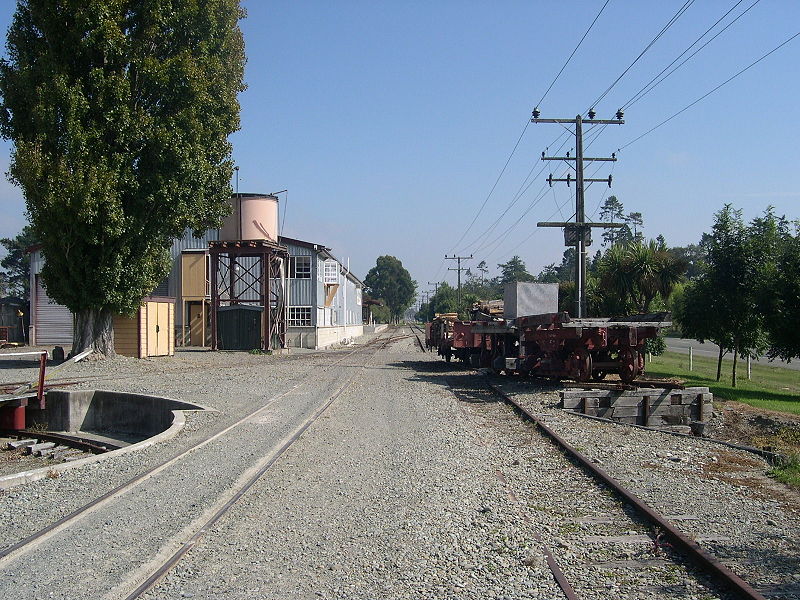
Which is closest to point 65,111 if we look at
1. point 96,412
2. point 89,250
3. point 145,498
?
point 89,250

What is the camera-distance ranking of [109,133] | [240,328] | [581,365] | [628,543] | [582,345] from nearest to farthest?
[628,543]
[581,365]
[582,345]
[109,133]
[240,328]

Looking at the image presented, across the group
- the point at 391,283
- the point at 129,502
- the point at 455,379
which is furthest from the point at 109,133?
the point at 391,283

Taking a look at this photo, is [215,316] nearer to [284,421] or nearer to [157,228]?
[157,228]

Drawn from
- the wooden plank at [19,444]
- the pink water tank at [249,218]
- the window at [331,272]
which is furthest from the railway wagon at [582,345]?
the window at [331,272]

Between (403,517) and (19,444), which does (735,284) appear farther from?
(19,444)

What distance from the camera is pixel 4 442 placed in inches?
675

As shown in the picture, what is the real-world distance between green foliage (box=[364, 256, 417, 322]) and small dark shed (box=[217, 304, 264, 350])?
128414 millimetres

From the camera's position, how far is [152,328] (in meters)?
31.0

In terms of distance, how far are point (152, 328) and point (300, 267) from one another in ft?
53.3

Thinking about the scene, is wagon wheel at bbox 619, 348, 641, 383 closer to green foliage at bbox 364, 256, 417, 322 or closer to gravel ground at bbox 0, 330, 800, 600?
gravel ground at bbox 0, 330, 800, 600

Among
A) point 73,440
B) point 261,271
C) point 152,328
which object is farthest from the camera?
point 261,271

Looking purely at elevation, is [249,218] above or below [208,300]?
above

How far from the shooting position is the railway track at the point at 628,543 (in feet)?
16.7

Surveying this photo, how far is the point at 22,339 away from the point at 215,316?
606 inches
